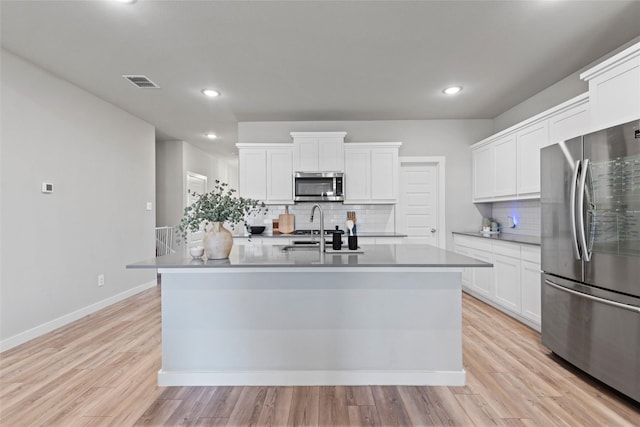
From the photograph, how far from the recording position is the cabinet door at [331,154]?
4.54m

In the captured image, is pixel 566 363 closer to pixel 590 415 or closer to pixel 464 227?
pixel 590 415

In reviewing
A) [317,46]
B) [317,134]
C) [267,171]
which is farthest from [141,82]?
[317,134]

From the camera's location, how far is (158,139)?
20.6 ft

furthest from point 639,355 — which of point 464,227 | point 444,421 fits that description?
point 464,227

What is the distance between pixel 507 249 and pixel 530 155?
1074mm

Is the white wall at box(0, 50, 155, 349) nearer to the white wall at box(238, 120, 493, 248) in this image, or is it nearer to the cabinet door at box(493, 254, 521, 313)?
the white wall at box(238, 120, 493, 248)

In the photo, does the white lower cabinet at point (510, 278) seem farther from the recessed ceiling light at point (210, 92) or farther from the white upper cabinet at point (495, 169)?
the recessed ceiling light at point (210, 92)

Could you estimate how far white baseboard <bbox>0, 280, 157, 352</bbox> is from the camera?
290cm

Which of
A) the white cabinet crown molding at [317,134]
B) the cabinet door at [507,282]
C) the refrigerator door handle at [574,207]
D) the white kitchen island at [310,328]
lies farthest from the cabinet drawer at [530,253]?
the white cabinet crown molding at [317,134]

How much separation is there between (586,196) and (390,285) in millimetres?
1518

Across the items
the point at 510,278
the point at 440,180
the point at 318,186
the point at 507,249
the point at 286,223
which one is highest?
the point at 440,180

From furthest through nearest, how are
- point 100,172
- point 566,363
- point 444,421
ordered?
point 100,172, point 566,363, point 444,421

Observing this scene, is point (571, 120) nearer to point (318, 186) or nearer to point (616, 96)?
point (616, 96)

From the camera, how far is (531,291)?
3.18 m
